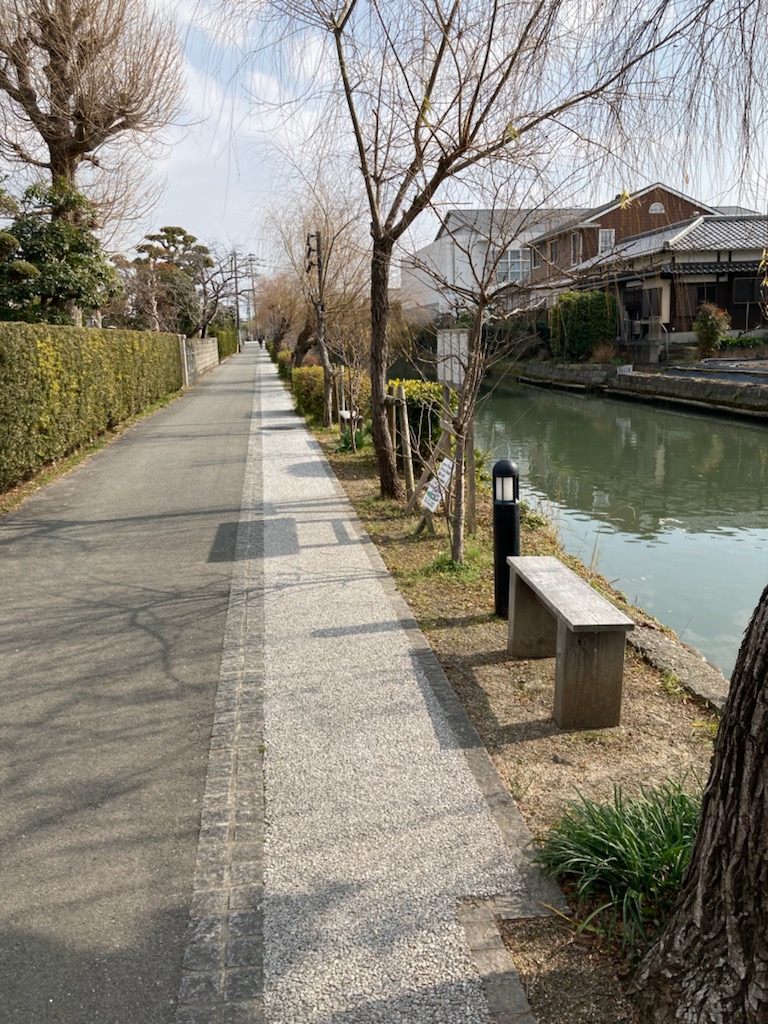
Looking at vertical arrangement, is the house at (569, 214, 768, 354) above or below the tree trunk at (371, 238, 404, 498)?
above

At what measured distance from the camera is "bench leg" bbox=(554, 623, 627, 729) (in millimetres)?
4023

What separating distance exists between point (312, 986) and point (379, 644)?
9.58 ft

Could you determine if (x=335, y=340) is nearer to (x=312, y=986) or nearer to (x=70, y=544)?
(x=70, y=544)

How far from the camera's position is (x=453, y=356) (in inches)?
259

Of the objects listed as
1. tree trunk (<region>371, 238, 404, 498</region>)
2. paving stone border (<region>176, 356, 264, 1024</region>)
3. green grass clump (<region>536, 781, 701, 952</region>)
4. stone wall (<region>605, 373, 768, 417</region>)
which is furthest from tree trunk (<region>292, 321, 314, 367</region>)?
green grass clump (<region>536, 781, 701, 952</region>)

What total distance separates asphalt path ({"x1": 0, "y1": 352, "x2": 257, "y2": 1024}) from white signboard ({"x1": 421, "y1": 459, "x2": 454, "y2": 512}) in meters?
1.96

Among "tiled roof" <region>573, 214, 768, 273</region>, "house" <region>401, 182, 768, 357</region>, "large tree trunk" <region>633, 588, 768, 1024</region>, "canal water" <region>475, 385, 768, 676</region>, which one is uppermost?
"tiled roof" <region>573, 214, 768, 273</region>

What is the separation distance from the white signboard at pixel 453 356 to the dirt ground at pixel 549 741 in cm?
169

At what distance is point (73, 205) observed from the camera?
55.9ft

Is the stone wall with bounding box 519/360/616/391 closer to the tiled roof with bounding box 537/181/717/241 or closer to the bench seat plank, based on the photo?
the tiled roof with bounding box 537/181/717/241

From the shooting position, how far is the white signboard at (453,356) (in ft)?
22.3

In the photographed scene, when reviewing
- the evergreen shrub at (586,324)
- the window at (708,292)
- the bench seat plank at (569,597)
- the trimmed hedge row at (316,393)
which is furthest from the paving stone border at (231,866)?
the window at (708,292)

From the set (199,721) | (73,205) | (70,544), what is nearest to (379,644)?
(199,721)

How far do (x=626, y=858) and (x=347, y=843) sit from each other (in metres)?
1.02
